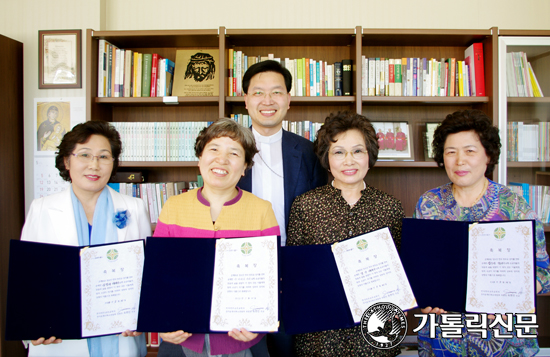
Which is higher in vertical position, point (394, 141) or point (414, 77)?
point (414, 77)

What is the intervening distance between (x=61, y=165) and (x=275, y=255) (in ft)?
4.04

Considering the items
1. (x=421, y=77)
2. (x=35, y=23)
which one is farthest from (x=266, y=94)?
(x=35, y=23)

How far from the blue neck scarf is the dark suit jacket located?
0.77 meters

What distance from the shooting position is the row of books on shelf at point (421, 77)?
2.80 metres

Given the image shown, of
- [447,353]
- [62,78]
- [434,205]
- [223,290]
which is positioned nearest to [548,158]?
[434,205]

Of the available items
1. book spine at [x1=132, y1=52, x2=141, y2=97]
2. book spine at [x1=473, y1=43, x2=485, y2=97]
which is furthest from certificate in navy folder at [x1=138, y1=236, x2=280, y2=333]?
book spine at [x1=473, y1=43, x2=485, y2=97]

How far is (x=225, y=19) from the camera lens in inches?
130

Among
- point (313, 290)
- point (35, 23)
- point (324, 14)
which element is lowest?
point (313, 290)

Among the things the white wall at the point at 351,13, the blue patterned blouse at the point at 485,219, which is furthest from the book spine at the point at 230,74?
the blue patterned blouse at the point at 485,219

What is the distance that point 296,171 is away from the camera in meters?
2.06

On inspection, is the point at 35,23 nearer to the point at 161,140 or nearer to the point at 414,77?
the point at 161,140

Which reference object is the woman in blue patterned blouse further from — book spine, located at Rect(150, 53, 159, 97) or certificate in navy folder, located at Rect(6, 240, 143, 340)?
book spine, located at Rect(150, 53, 159, 97)

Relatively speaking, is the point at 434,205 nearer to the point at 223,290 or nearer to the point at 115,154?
the point at 223,290

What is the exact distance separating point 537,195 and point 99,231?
3.36 metres
